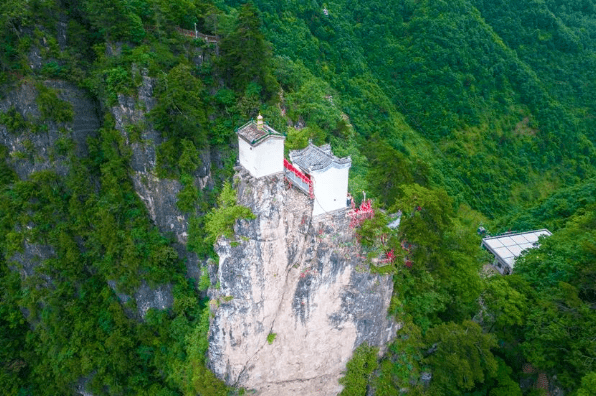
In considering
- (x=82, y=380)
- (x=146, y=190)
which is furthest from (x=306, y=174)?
(x=82, y=380)

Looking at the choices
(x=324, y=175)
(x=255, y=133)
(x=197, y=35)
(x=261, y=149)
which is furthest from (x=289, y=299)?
(x=197, y=35)

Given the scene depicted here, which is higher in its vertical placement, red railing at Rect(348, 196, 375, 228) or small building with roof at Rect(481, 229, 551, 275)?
small building with roof at Rect(481, 229, 551, 275)

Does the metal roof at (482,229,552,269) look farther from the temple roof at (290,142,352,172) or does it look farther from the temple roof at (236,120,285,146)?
the temple roof at (236,120,285,146)

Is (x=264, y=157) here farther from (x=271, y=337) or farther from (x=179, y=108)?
(x=179, y=108)

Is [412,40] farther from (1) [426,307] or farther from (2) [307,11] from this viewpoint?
(1) [426,307]

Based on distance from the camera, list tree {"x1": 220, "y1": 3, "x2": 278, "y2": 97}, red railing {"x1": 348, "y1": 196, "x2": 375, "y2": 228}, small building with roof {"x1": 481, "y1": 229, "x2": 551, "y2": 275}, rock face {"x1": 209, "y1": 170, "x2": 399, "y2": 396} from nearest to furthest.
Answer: rock face {"x1": 209, "y1": 170, "x2": 399, "y2": 396}
red railing {"x1": 348, "y1": 196, "x2": 375, "y2": 228}
tree {"x1": 220, "y1": 3, "x2": 278, "y2": 97}
small building with roof {"x1": 481, "y1": 229, "x2": 551, "y2": 275}

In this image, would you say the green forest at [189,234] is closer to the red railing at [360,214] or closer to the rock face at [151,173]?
the rock face at [151,173]

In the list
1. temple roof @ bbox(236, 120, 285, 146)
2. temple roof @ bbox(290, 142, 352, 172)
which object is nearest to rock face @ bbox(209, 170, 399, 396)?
temple roof @ bbox(290, 142, 352, 172)
